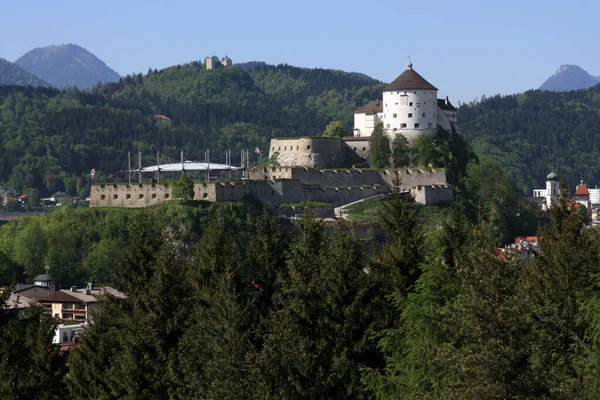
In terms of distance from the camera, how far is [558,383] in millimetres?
22500

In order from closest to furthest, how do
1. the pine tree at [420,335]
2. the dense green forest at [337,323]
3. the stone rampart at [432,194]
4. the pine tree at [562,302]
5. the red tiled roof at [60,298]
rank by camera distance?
the pine tree at [562,302]
the dense green forest at [337,323]
the pine tree at [420,335]
the red tiled roof at [60,298]
the stone rampart at [432,194]

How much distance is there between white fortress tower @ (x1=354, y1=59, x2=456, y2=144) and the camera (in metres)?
97.7

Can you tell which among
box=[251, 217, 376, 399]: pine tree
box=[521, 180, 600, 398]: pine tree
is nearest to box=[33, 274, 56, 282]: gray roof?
box=[521, 180, 600, 398]: pine tree

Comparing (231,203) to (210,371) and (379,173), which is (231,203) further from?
(210,371)

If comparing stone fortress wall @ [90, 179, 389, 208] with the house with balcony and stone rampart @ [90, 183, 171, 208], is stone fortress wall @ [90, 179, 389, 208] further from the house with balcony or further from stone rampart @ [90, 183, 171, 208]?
the house with balcony

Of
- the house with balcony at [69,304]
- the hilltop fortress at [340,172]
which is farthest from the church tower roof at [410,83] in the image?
the house with balcony at [69,304]

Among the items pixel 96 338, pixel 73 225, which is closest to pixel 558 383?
pixel 96 338

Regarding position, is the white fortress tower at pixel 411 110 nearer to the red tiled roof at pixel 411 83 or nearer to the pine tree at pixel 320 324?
the red tiled roof at pixel 411 83

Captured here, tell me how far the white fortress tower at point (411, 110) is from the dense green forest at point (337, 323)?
6004cm

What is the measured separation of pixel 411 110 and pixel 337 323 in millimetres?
68080

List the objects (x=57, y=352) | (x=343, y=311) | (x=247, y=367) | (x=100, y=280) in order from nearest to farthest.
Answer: (x=247, y=367) → (x=343, y=311) → (x=57, y=352) → (x=100, y=280)

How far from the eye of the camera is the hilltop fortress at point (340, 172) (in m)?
89.4

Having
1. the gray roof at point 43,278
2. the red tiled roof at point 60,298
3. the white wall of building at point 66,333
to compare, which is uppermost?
the gray roof at point 43,278

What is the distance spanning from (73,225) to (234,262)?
58.7m
